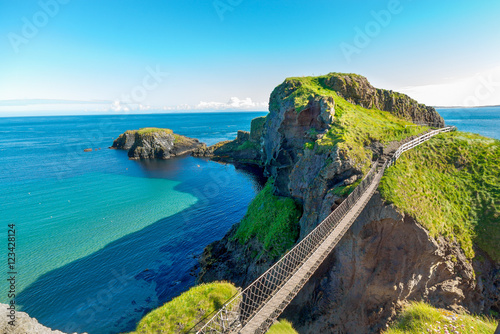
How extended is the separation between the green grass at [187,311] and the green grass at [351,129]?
45.9ft

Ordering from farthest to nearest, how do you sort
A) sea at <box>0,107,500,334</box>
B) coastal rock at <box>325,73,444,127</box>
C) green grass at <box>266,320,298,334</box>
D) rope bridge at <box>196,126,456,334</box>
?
coastal rock at <box>325,73,444,127</box>
sea at <box>0,107,500,334</box>
green grass at <box>266,320,298,334</box>
rope bridge at <box>196,126,456,334</box>

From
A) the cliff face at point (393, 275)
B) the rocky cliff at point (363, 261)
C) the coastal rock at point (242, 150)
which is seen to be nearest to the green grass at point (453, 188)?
the rocky cliff at point (363, 261)

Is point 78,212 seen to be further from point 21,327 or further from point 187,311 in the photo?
point 187,311

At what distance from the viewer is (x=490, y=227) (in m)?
16.0

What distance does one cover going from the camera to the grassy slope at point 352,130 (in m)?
19.4

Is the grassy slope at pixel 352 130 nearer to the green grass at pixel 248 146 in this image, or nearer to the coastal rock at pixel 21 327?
the coastal rock at pixel 21 327

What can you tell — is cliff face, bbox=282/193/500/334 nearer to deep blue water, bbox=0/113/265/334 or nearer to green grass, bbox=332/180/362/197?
green grass, bbox=332/180/362/197

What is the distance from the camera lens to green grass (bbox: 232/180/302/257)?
2066 cm

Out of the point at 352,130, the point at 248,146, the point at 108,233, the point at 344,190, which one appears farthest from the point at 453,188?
the point at 248,146

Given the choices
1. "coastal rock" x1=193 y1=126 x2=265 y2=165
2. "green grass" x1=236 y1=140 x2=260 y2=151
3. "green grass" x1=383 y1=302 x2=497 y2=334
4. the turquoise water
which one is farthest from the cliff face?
"green grass" x1=236 y1=140 x2=260 y2=151

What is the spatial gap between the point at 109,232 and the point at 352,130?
32.9m

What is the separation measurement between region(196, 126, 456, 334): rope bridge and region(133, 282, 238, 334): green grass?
3.33 ft

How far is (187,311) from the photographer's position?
39.2ft

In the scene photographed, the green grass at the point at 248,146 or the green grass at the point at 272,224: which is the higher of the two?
the green grass at the point at 248,146
